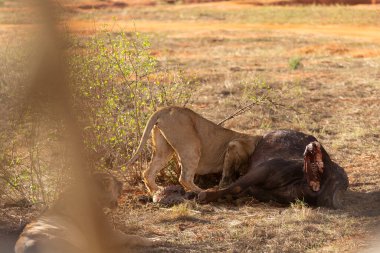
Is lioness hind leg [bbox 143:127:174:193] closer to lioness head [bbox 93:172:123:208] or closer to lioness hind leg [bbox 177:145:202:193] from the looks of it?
lioness hind leg [bbox 177:145:202:193]

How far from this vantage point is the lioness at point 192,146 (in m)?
8.67

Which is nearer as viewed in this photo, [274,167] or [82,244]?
[82,244]

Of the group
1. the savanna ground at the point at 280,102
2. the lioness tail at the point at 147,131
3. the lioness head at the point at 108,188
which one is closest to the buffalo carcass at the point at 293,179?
the savanna ground at the point at 280,102

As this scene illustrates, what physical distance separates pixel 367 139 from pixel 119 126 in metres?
4.21

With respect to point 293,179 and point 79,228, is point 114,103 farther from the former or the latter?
point 79,228

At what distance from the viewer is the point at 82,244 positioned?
19.3ft

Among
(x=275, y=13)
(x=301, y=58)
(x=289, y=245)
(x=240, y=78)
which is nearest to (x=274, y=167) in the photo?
(x=289, y=245)

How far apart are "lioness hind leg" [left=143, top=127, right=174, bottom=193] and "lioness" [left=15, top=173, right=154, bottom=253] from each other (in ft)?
5.40

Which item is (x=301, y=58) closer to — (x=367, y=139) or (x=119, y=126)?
(x=367, y=139)

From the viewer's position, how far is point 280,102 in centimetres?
1453

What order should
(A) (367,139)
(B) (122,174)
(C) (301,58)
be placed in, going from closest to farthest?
(B) (122,174) → (A) (367,139) → (C) (301,58)

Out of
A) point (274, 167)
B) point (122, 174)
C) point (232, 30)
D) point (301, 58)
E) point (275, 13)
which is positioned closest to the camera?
point (274, 167)

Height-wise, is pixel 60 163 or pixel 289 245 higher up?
pixel 60 163

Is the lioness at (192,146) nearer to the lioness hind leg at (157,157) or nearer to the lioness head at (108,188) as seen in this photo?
the lioness hind leg at (157,157)
